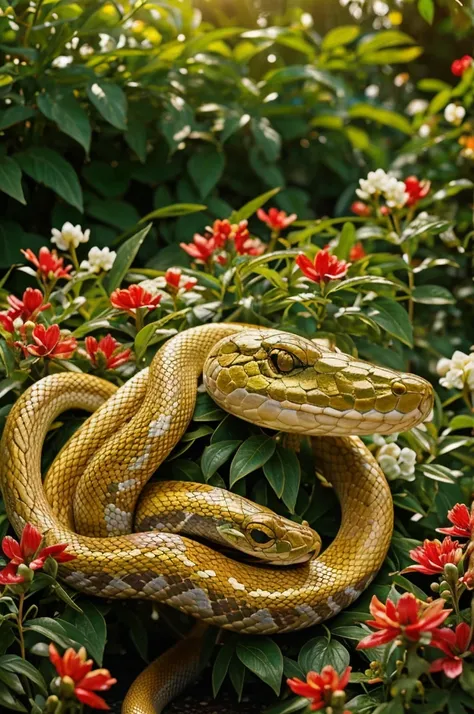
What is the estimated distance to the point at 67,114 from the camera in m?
3.11

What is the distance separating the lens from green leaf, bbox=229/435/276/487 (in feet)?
7.53

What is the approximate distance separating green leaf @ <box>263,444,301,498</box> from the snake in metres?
0.11

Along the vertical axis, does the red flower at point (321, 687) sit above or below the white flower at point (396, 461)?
above

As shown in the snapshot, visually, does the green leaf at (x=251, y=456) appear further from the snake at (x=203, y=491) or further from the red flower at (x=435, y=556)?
the red flower at (x=435, y=556)

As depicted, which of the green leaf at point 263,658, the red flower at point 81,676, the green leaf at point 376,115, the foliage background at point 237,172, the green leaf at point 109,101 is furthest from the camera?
the green leaf at point 376,115

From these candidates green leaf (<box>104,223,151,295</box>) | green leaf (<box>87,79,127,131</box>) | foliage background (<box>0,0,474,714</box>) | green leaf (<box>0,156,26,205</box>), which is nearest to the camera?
foliage background (<box>0,0,474,714</box>)

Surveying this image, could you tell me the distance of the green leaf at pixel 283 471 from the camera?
2.33 meters

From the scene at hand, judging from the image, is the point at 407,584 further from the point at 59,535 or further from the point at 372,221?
the point at 372,221

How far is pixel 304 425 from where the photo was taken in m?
2.26

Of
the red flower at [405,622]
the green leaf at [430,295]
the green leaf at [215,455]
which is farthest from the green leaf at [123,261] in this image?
the red flower at [405,622]

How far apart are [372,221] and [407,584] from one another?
1.50 metres

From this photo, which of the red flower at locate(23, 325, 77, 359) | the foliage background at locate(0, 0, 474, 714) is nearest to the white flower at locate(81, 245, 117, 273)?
the foliage background at locate(0, 0, 474, 714)

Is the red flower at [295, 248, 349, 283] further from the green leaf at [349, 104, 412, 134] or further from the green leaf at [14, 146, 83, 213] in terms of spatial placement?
the green leaf at [349, 104, 412, 134]

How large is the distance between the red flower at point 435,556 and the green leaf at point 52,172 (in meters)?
1.69
